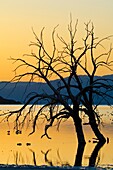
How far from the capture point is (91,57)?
26.9 meters

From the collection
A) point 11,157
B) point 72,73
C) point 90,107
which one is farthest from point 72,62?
point 11,157

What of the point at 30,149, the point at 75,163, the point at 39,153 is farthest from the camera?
the point at 30,149

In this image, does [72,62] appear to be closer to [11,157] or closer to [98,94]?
[98,94]

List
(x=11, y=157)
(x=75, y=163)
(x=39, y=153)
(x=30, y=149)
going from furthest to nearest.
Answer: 1. (x=30, y=149)
2. (x=39, y=153)
3. (x=11, y=157)
4. (x=75, y=163)

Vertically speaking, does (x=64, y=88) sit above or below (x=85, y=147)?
above

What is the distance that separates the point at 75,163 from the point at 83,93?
6948 mm

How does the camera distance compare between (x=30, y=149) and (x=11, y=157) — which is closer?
(x=11, y=157)

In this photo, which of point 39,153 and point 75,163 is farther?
point 39,153

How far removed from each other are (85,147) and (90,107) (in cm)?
206

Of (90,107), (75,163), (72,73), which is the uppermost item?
(72,73)

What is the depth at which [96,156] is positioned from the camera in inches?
911

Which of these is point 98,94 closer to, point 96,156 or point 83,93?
point 83,93

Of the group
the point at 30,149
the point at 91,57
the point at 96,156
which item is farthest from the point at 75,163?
the point at 91,57

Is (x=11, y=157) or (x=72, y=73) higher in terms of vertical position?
(x=72, y=73)
